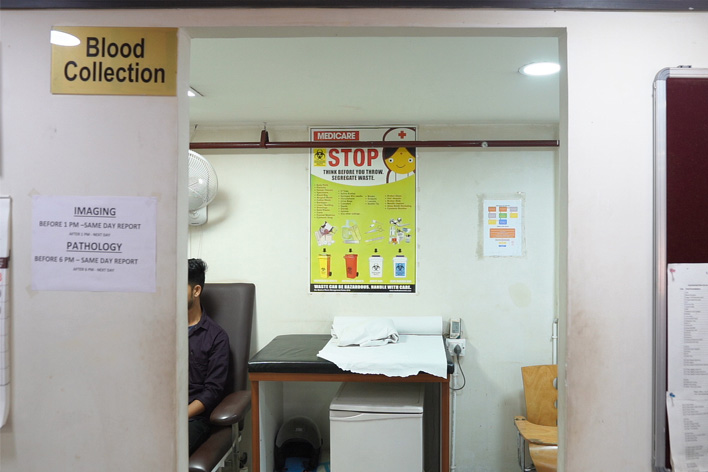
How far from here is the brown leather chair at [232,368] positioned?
7.63ft

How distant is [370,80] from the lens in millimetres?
2227

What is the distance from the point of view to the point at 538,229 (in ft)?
10.1

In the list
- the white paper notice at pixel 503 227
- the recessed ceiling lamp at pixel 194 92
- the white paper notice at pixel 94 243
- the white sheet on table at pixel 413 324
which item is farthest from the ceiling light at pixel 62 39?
the white paper notice at pixel 503 227

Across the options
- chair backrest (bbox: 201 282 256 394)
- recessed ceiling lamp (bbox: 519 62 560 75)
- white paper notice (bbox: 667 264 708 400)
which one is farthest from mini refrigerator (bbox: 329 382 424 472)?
recessed ceiling lamp (bbox: 519 62 560 75)

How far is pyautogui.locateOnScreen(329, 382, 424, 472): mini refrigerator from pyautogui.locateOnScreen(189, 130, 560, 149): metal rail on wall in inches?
59.4

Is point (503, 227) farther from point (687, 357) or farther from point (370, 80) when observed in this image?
point (687, 357)

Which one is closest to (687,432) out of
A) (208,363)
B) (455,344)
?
(455,344)

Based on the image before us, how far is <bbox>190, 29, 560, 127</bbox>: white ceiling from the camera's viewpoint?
1788 millimetres

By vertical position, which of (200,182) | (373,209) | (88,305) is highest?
(200,182)

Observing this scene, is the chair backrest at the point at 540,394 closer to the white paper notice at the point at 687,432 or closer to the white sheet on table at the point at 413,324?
the white sheet on table at the point at 413,324

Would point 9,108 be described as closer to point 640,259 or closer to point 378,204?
point 640,259

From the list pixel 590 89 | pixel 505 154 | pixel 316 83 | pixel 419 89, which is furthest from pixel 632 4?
pixel 505 154

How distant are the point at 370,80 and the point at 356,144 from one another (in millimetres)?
830

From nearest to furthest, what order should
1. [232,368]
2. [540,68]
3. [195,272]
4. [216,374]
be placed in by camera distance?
[540,68] < [216,374] < [195,272] < [232,368]
